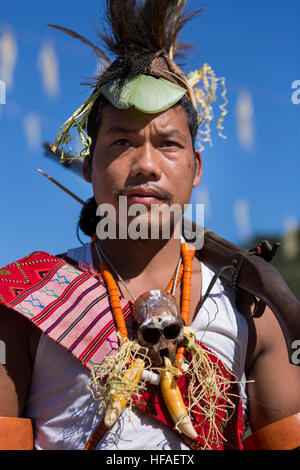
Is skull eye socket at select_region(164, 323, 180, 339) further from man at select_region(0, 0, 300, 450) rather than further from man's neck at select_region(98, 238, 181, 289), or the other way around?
man's neck at select_region(98, 238, 181, 289)

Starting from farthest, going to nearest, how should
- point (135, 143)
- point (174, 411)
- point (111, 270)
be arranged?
point (111, 270) → point (135, 143) → point (174, 411)

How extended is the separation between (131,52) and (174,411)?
196 centimetres

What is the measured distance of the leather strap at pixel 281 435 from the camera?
251 cm

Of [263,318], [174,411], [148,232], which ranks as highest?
[148,232]

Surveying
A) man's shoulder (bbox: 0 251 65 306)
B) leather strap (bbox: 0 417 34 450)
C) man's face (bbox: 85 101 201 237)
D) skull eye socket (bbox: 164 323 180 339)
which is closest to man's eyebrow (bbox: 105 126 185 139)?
man's face (bbox: 85 101 201 237)

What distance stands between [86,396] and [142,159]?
1.20 metres

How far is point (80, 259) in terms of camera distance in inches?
122

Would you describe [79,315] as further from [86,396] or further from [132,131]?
[132,131]

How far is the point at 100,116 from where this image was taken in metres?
2.97

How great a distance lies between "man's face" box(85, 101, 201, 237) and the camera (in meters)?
2.71

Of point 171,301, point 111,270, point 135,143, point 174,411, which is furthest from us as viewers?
point 111,270

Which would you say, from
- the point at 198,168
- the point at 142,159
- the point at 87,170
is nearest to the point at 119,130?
the point at 142,159
